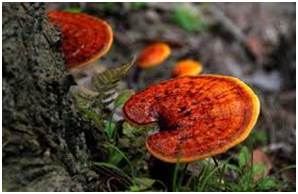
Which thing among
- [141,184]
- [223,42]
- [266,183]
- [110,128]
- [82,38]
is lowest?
[223,42]

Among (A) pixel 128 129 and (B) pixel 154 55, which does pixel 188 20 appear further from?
(A) pixel 128 129

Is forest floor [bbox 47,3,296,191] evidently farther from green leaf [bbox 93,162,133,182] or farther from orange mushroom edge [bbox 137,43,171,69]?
green leaf [bbox 93,162,133,182]

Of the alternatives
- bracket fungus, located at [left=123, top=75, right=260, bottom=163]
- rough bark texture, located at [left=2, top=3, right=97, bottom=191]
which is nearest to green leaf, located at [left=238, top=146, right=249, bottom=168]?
bracket fungus, located at [left=123, top=75, right=260, bottom=163]

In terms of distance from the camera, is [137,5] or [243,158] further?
[137,5]

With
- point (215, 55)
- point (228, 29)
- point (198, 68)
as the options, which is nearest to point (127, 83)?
point (198, 68)

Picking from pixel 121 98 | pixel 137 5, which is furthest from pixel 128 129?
pixel 137 5
